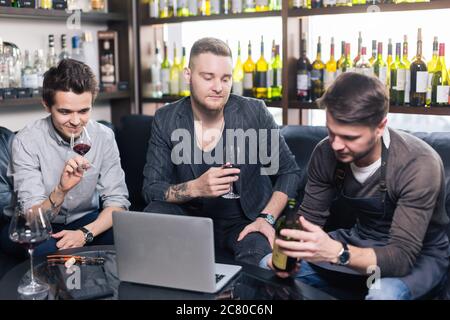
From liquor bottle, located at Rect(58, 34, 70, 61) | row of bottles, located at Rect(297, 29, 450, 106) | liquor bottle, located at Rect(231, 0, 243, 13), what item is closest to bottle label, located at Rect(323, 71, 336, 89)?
row of bottles, located at Rect(297, 29, 450, 106)

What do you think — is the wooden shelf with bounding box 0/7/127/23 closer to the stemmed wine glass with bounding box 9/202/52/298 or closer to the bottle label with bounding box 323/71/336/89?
the bottle label with bounding box 323/71/336/89

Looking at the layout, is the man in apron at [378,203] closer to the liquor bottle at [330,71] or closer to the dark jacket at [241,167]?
the dark jacket at [241,167]

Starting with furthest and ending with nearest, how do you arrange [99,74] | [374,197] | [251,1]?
[99,74], [251,1], [374,197]

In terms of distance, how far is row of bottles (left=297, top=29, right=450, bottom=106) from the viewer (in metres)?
2.69

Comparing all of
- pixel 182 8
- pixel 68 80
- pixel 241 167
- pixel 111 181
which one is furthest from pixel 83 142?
pixel 182 8

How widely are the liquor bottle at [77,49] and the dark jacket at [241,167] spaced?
110 cm

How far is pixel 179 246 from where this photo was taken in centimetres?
148

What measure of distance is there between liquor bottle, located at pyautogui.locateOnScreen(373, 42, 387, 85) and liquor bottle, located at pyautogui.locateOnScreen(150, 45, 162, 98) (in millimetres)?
1423

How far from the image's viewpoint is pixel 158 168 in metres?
2.44

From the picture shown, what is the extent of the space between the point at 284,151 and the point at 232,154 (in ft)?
0.93

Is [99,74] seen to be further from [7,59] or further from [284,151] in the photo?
[284,151]

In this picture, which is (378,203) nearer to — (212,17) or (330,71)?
(330,71)

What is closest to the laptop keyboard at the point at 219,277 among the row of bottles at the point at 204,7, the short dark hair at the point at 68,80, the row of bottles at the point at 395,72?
the short dark hair at the point at 68,80
